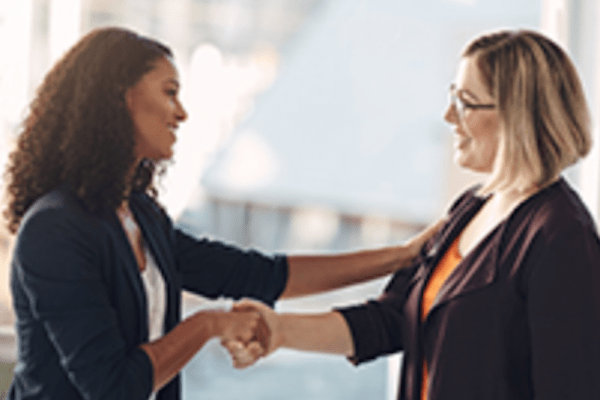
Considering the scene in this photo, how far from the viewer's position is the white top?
1.31 meters

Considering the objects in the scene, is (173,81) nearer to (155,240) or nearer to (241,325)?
(155,240)

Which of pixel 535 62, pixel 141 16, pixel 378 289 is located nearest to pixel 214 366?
pixel 378 289

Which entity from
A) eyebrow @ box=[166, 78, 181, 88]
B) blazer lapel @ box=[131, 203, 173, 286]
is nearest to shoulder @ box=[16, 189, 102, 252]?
blazer lapel @ box=[131, 203, 173, 286]

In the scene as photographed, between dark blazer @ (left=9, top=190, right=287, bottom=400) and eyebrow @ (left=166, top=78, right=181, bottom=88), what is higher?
eyebrow @ (left=166, top=78, right=181, bottom=88)

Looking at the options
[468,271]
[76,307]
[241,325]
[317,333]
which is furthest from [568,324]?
[76,307]

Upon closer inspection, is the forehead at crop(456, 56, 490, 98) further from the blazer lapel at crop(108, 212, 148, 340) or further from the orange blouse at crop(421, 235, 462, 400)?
the blazer lapel at crop(108, 212, 148, 340)

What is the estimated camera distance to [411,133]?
10.8 ft

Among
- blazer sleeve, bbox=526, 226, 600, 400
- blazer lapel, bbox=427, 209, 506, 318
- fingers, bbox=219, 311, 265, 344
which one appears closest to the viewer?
blazer sleeve, bbox=526, 226, 600, 400

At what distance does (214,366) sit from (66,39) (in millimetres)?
1979

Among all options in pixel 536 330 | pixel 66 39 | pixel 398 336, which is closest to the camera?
pixel 536 330

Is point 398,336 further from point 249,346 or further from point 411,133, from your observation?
point 411,133

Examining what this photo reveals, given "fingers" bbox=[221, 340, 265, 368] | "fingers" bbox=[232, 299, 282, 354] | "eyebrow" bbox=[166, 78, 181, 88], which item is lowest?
"fingers" bbox=[221, 340, 265, 368]

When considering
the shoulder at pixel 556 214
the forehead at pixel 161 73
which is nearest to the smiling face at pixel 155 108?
the forehead at pixel 161 73

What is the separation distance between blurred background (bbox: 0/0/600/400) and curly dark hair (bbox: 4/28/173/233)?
1308 mm
